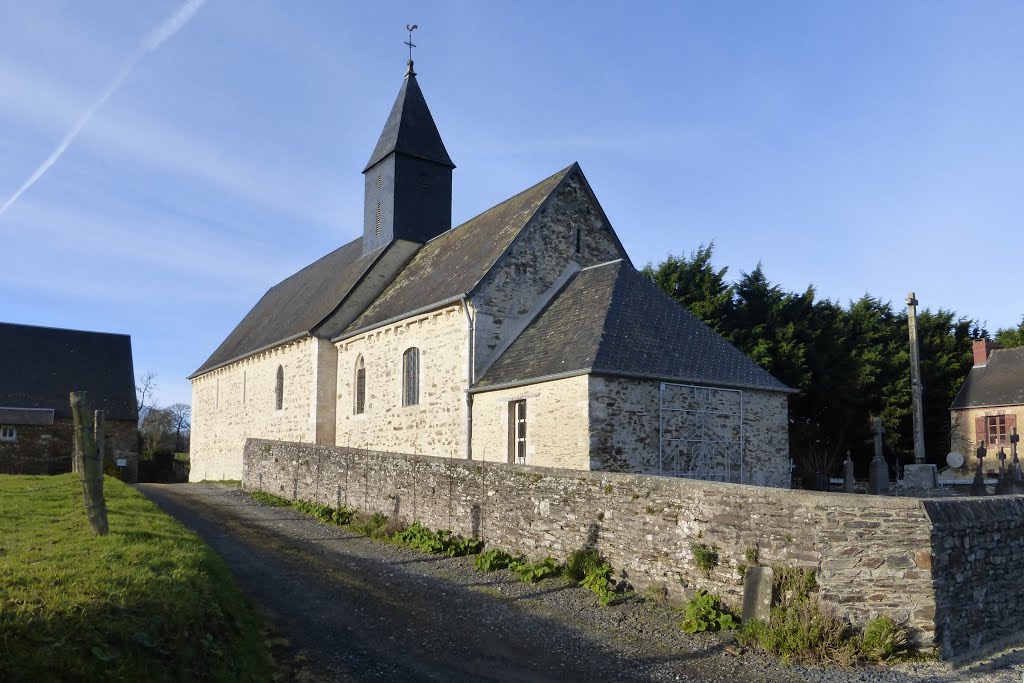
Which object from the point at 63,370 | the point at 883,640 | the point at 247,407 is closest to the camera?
the point at 883,640

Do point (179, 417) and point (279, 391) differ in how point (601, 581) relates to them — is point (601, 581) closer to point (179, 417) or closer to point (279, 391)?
point (279, 391)

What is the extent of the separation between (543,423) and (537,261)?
5099 mm

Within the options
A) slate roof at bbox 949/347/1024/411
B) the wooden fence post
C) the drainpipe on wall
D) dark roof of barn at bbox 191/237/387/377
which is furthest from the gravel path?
slate roof at bbox 949/347/1024/411

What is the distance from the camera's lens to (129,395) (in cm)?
3606

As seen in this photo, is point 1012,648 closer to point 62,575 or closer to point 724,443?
point 724,443

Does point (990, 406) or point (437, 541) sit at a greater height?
point (990, 406)

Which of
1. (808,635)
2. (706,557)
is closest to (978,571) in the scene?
(808,635)

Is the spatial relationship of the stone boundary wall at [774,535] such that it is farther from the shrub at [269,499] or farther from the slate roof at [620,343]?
the shrub at [269,499]

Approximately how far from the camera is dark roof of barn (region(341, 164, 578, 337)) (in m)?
19.2

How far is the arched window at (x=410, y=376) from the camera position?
20.1 m

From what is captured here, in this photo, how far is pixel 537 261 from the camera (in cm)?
1930

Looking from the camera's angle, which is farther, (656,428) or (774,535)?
(656,428)

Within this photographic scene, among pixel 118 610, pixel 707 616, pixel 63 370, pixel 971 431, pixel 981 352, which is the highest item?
pixel 981 352

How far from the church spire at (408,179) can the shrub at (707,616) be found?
20.0 metres
